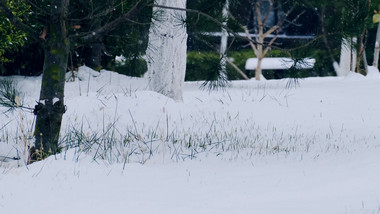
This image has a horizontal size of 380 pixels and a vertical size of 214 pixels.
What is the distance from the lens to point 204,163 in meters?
4.42

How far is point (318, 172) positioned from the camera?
4.11m

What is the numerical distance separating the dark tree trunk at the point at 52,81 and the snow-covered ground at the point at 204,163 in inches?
6.0

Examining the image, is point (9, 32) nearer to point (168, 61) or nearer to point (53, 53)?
point (168, 61)

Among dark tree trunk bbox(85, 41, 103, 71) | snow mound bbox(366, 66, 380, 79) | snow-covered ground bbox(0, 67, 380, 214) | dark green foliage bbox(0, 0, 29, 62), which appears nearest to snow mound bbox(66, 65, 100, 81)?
dark tree trunk bbox(85, 41, 103, 71)

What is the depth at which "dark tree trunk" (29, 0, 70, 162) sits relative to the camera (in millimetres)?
4211

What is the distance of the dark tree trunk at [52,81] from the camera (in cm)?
421

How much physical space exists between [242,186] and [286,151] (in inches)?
59.9

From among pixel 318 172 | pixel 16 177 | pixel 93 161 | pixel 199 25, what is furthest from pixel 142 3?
pixel 318 172

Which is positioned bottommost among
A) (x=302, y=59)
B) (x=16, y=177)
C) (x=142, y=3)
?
(x=16, y=177)

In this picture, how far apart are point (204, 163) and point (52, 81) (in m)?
1.34

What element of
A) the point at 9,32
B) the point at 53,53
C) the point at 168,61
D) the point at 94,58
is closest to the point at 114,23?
the point at 53,53

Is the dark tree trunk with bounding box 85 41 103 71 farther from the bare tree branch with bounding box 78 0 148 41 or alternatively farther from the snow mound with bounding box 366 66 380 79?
the bare tree branch with bounding box 78 0 148 41

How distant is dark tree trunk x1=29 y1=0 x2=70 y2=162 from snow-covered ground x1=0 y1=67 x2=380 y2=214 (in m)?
0.15

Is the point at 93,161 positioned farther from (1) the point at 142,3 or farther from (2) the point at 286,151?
(2) the point at 286,151
